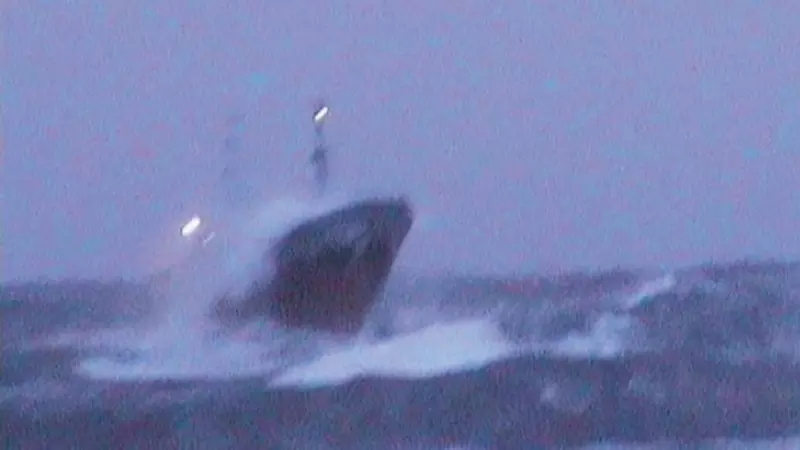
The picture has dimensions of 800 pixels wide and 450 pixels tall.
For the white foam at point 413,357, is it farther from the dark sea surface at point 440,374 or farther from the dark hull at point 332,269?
the dark hull at point 332,269

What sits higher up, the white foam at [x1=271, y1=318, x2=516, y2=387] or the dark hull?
the dark hull

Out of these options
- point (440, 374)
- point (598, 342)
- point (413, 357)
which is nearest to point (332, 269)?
point (413, 357)

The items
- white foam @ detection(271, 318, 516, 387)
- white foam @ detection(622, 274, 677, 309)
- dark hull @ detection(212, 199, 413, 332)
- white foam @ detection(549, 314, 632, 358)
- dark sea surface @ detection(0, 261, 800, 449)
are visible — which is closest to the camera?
dark sea surface @ detection(0, 261, 800, 449)

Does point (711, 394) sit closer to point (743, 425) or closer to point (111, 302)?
point (743, 425)

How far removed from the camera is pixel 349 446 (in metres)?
3.93

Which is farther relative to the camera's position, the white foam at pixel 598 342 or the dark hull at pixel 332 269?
the dark hull at pixel 332 269

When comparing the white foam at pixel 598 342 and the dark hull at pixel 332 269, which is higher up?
the dark hull at pixel 332 269

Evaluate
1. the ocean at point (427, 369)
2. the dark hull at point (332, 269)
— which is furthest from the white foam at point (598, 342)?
the dark hull at point (332, 269)

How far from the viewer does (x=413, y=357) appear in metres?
4.54

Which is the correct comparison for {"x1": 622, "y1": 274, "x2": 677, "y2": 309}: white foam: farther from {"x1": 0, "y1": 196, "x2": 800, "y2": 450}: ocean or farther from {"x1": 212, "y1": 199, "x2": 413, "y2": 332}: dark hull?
{"x1": 212, "y1": 199, "x2": 413, "y2": 332}: dark hull

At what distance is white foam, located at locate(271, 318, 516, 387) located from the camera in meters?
4.38

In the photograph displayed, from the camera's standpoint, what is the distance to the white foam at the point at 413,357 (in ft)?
14.4

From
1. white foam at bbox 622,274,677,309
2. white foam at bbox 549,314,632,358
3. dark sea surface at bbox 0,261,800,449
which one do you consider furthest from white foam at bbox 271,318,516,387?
white foam at bbox 622,274,677,309

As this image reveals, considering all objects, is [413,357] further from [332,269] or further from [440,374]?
[332,269]
